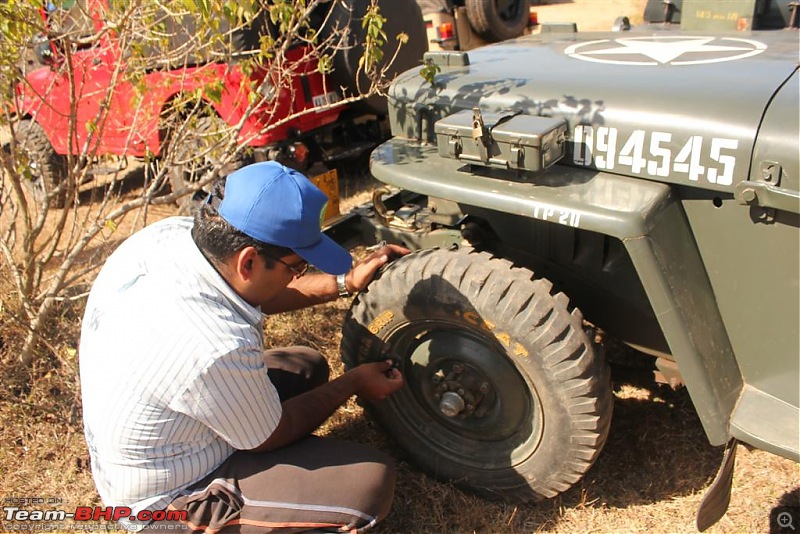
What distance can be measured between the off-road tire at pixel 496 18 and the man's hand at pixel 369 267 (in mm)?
7118

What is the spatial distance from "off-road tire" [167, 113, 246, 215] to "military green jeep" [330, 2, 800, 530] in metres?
1.31

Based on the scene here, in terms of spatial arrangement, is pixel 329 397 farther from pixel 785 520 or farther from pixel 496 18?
pixel 496 18

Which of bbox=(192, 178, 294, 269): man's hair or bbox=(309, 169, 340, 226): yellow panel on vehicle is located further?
bbox=(309, 169, 340, 226): yellow panel on vehicle

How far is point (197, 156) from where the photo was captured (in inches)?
138

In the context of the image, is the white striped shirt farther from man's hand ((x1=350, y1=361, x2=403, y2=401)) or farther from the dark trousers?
man's hand ((x1=350, y1=361, x2=403, y2=401))

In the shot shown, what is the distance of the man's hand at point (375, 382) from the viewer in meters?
2.39

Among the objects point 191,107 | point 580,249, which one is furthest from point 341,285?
point 191,107

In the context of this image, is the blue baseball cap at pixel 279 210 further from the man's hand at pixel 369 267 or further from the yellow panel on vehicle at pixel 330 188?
the yellow panel on vehicle at pixel 330 188

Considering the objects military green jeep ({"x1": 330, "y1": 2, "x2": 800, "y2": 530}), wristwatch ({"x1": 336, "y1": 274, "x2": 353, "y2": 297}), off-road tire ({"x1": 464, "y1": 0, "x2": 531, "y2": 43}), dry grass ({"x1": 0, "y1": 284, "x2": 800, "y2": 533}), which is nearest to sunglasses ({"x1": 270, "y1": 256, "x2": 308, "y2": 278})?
military green jeep ({"x1": 330, "y1": 2, "x2": 800, "y2": 530})

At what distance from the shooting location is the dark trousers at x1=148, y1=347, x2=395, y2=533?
7.16ft

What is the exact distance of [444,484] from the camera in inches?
103

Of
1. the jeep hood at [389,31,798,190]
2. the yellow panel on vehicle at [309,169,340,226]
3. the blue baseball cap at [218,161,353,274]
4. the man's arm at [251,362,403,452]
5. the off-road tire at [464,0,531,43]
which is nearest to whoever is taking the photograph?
the jeep hood at [389,31,798,190]

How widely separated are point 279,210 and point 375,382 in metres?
0.77

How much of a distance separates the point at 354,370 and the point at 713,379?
1172 mm
